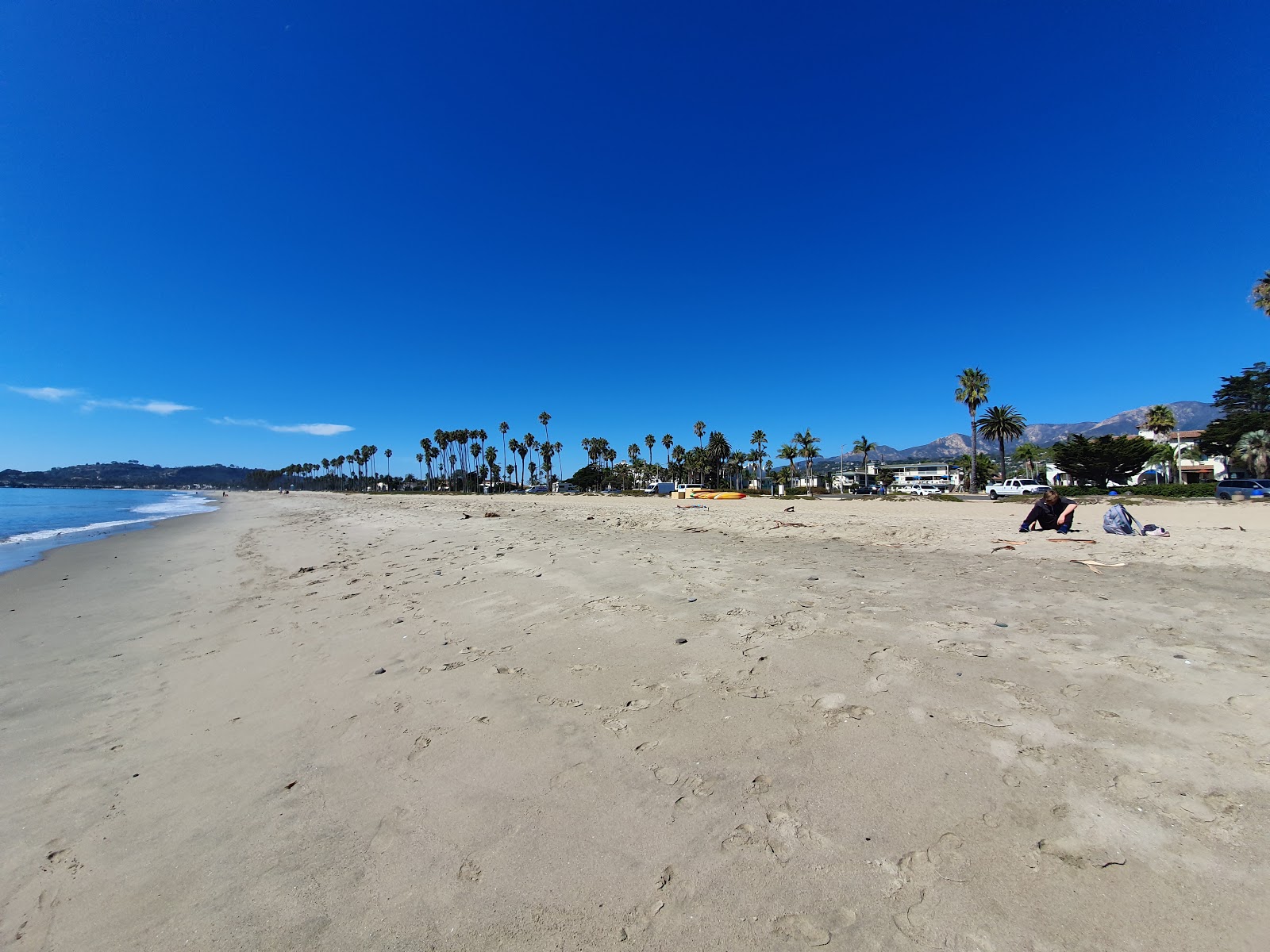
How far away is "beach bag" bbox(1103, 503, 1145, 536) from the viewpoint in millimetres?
11758

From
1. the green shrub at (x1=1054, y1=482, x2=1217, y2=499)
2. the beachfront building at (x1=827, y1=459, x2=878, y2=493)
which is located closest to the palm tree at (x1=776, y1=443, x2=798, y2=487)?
the beachfront building at (x1=827, y1=459, x2=878, y2=493)

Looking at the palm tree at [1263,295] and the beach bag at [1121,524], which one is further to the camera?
the palm tree at [1263,295]

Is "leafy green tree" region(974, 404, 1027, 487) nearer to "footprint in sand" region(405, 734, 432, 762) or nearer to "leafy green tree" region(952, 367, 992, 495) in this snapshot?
"leafy green tree" region(952, 367, 992, 495)

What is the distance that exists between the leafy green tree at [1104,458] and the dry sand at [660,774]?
172 feet

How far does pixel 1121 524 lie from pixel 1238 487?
24.5 m

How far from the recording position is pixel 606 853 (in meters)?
2.36

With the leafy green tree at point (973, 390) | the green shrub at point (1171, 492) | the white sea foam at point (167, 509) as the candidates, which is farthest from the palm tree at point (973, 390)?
the white sea foam at point (167, 509)

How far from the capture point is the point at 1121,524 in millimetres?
11883

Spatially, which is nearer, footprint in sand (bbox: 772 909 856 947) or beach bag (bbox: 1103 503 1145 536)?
footprint in sand (bbox: 772 909 856 947)

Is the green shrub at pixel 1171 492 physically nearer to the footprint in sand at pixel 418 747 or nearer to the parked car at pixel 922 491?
the parked car at pixel 922 491

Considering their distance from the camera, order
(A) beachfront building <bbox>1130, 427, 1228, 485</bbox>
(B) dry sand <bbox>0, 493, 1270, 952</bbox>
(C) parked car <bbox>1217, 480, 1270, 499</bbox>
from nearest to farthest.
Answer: (B) dry sand <bbox>0, 493, 1270, 952</bbox>
(C) parked car <bbox>1217, 480, 1270, 499</bbox>
(A) beachfront building <bbox>1130, 427, 1228, 485</bbox>

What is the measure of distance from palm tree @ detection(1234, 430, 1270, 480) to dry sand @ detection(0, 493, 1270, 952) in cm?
5783

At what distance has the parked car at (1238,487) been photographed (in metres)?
25.9

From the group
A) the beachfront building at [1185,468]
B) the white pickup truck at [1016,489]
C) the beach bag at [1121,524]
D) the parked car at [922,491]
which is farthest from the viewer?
the beachfront building at [1185,468]
